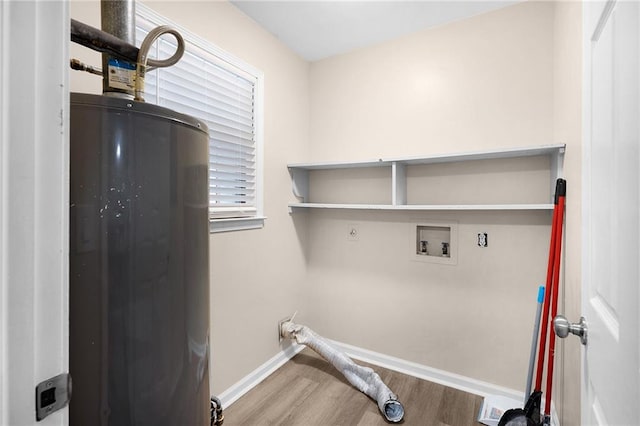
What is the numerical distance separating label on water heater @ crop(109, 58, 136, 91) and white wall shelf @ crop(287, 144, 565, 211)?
153 cm

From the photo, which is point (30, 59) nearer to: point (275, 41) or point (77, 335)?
point (77, 335)

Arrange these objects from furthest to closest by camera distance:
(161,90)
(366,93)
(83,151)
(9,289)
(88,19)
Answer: (366,93)
(161,90)
(88,19)
(83,151)
(9,289)

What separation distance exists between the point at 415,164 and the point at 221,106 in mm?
1415

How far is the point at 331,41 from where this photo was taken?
7.72 ft

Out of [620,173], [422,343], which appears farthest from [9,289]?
[422,343]

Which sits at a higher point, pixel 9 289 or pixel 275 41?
pixel 275 41

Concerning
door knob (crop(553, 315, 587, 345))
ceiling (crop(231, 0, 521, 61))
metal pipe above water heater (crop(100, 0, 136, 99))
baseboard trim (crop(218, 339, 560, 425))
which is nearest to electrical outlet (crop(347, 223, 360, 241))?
baseboard trim (crop(218, 339, 560, 425))

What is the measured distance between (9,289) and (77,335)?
403mm

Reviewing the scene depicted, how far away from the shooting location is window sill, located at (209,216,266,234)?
1.80 m

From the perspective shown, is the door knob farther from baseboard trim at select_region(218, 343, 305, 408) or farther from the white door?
baseboard trim at select_region(218, 343, 305, 408)

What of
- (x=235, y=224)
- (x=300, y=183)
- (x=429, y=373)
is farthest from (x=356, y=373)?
(x=300, y=183)

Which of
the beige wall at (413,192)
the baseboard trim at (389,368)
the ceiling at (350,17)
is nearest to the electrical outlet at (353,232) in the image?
the beige wall at (413,192)

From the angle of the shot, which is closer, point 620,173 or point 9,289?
point 9,289

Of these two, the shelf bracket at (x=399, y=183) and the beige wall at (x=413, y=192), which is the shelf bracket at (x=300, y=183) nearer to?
the beige wall at (x=413, y=192)
